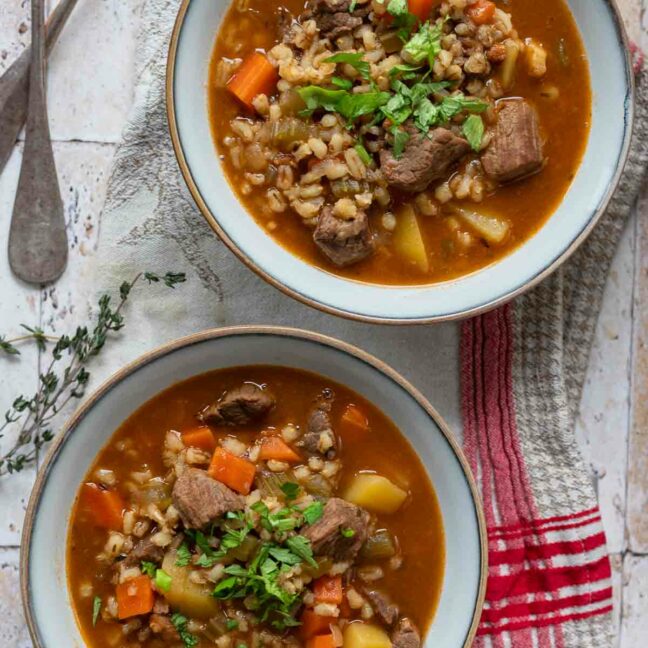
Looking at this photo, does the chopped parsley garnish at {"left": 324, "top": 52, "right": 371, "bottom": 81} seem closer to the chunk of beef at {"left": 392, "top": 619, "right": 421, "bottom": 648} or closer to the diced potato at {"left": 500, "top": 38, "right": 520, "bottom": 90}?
the diced potato at {"left": 500, "top": 38, "right": 520, "bottom": 90}

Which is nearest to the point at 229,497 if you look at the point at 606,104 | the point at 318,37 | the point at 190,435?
the point at 190,435

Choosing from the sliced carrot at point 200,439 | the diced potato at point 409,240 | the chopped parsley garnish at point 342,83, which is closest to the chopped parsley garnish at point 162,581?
the sliced carrot at point 200,439

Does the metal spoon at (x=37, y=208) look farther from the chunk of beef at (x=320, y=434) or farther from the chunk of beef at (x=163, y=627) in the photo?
the chunk of beef at (x=163, y=627)

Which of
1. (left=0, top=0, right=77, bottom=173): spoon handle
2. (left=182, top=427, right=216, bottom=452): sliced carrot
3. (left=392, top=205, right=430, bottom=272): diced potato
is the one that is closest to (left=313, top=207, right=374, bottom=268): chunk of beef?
(left=392, top=205, right=430, bottom=272): diced potato

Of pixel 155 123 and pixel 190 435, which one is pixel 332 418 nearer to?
pixel 190 435

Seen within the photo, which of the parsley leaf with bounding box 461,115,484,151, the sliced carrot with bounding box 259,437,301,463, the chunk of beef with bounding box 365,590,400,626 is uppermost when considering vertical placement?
the parsley leaf with bounding box 461,115,484,151

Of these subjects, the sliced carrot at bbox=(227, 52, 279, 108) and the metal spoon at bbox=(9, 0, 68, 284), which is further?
the metal spoon at bbox=(9, 0, 68, 284)
